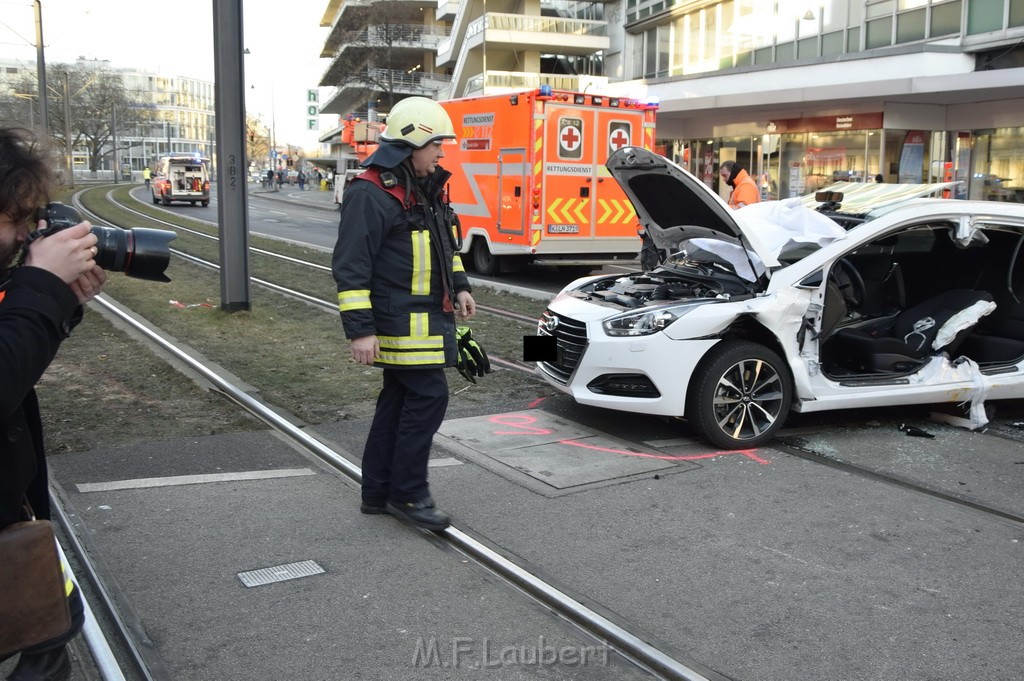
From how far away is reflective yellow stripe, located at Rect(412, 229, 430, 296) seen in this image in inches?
173

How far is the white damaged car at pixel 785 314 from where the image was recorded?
5.88 m

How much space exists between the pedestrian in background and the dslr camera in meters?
9.85

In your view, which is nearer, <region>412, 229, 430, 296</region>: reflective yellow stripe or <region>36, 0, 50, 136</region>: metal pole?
<region>412, 229, 430, 296</region>: reflective yellow stripe

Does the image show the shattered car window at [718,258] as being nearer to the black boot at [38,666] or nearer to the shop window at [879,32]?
the black boot at [38,666]

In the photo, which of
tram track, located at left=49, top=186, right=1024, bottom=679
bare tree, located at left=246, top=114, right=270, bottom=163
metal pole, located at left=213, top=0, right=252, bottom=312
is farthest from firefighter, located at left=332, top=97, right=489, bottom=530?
bare tree, located at left=246, top=114, right=270, bottom=163

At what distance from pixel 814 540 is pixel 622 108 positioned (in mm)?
10845

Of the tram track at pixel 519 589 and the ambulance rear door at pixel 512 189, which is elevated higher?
the ambulance rear door at pixel 512 189

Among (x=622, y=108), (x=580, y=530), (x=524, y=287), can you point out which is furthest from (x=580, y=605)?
(x=622, y=108)

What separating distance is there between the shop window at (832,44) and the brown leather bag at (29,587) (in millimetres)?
26203

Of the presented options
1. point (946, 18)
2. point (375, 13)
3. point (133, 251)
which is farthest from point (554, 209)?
point (375, 13)

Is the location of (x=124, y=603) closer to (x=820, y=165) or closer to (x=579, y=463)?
(x=579, y=463)

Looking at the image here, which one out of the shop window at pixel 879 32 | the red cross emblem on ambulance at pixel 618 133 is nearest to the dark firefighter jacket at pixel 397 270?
the red cross emblem on ambulance at pixel 618 133

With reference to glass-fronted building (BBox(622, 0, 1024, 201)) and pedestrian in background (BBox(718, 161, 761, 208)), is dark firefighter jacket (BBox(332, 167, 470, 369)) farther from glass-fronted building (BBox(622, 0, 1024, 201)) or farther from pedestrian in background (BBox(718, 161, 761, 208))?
glass-fronted building (BBox(622, 0, 1024, 201))

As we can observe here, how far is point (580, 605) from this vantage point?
373 centimetres
